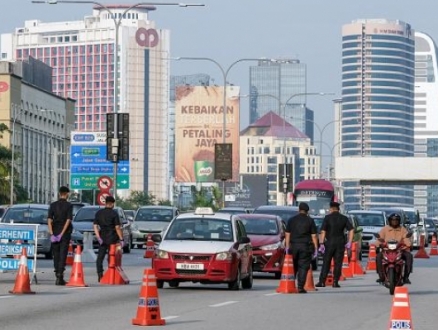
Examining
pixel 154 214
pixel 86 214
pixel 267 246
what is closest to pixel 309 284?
pixel 267 246

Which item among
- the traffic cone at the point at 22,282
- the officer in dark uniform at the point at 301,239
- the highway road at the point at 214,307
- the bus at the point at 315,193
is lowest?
the highway road at the point at 214,307

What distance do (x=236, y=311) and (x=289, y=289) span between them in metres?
5.89

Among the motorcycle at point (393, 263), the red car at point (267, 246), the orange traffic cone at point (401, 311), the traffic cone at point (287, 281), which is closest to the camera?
the orange traffic cone at point (401, 311)

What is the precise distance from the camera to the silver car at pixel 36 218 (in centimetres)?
4294

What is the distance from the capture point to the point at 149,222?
5828 cm

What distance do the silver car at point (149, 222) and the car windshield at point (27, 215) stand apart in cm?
1338

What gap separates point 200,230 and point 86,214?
75.8ft

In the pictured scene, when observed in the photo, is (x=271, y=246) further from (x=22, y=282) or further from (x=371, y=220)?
(x=371, y=220)

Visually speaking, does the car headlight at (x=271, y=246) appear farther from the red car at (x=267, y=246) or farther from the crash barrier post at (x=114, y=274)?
the crash barrier post at (x=114, y=274)

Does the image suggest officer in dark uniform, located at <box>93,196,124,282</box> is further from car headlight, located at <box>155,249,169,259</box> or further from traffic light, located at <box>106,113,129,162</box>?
traffic light, located at <box>106,113,129,162</box>

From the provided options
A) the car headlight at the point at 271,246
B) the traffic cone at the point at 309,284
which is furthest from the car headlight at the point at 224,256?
the car headlight at the point at 271,246

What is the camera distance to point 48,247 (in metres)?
43.1

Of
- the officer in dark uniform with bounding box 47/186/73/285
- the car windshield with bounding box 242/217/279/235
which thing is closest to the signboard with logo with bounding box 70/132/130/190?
the car windshield with bounding box 242/217/279/235

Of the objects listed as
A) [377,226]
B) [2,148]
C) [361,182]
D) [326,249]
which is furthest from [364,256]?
[2,148]
